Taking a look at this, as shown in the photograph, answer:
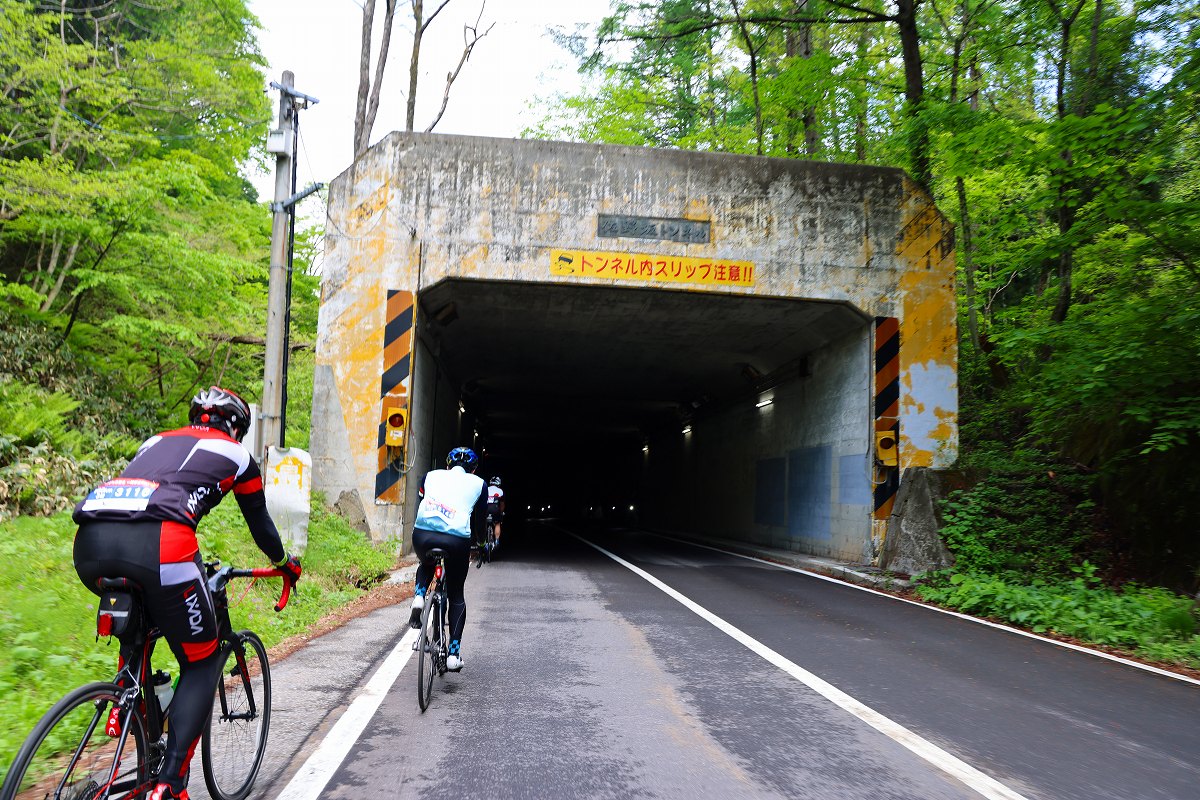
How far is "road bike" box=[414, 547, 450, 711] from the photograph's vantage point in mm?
5129

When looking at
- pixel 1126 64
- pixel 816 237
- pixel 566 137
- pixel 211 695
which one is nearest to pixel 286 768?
pixel 211 695

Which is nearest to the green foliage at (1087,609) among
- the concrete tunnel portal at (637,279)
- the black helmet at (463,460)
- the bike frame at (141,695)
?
the concrete tunnel portal at (637,279)

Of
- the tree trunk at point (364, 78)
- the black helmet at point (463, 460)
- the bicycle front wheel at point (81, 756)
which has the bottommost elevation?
the bicycle front wheel at point (81, 756)

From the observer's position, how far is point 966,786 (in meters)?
3.89

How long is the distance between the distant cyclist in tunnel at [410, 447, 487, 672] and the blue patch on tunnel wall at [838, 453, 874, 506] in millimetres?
10690

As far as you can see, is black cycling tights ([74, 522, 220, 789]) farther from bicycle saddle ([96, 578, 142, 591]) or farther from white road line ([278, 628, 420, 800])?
white road line ([278, 628, 420, 800])

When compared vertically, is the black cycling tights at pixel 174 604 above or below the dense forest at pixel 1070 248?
below

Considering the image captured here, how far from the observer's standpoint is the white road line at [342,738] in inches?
146

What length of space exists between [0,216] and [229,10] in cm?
1085

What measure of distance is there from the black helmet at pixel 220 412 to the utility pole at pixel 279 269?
753 cm

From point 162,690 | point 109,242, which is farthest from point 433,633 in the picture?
point 109,242

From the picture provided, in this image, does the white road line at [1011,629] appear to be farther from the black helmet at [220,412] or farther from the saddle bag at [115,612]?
the saddle bag at [115,612]

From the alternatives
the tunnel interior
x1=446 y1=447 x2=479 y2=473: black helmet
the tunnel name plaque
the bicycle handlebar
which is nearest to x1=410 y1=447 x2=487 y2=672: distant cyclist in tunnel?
x1=446 y1=447 x2=479 y2=473: black helmet

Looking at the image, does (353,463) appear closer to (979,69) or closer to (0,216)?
(0,216)
